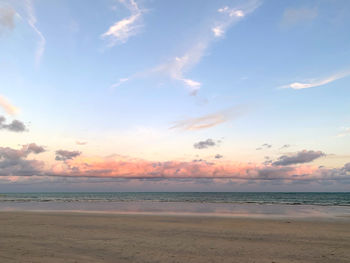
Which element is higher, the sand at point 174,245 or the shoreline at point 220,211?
the sand at point 174,245

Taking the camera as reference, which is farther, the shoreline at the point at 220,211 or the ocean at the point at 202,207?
the ocean at the point at 202,207

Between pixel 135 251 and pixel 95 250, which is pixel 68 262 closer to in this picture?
pixel 95 250

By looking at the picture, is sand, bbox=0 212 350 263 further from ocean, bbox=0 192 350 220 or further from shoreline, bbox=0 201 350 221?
ocean, bbox=0 192 350 220

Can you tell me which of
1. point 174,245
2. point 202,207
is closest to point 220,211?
point 202,207

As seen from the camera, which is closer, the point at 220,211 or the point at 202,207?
the point at 220,211

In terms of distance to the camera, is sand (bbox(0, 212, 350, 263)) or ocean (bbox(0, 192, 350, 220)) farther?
ocean (bbox(0, 192, 350, 220))

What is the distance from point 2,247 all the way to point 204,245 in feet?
34.4

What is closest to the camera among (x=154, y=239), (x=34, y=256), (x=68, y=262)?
(x=68, y=262)

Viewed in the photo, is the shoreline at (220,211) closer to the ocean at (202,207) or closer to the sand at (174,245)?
the ocean at (202,207)

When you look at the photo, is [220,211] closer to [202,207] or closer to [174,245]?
[202,207]

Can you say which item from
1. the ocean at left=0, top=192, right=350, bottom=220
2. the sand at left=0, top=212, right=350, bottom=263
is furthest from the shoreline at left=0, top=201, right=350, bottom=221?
the sand at left=0, top=212, right=350, bottom=263

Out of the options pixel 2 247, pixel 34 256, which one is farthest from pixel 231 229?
pixel 2 247

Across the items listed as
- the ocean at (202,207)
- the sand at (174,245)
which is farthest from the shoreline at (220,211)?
the sand at (174,245)

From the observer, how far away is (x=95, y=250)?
42.4 ft
